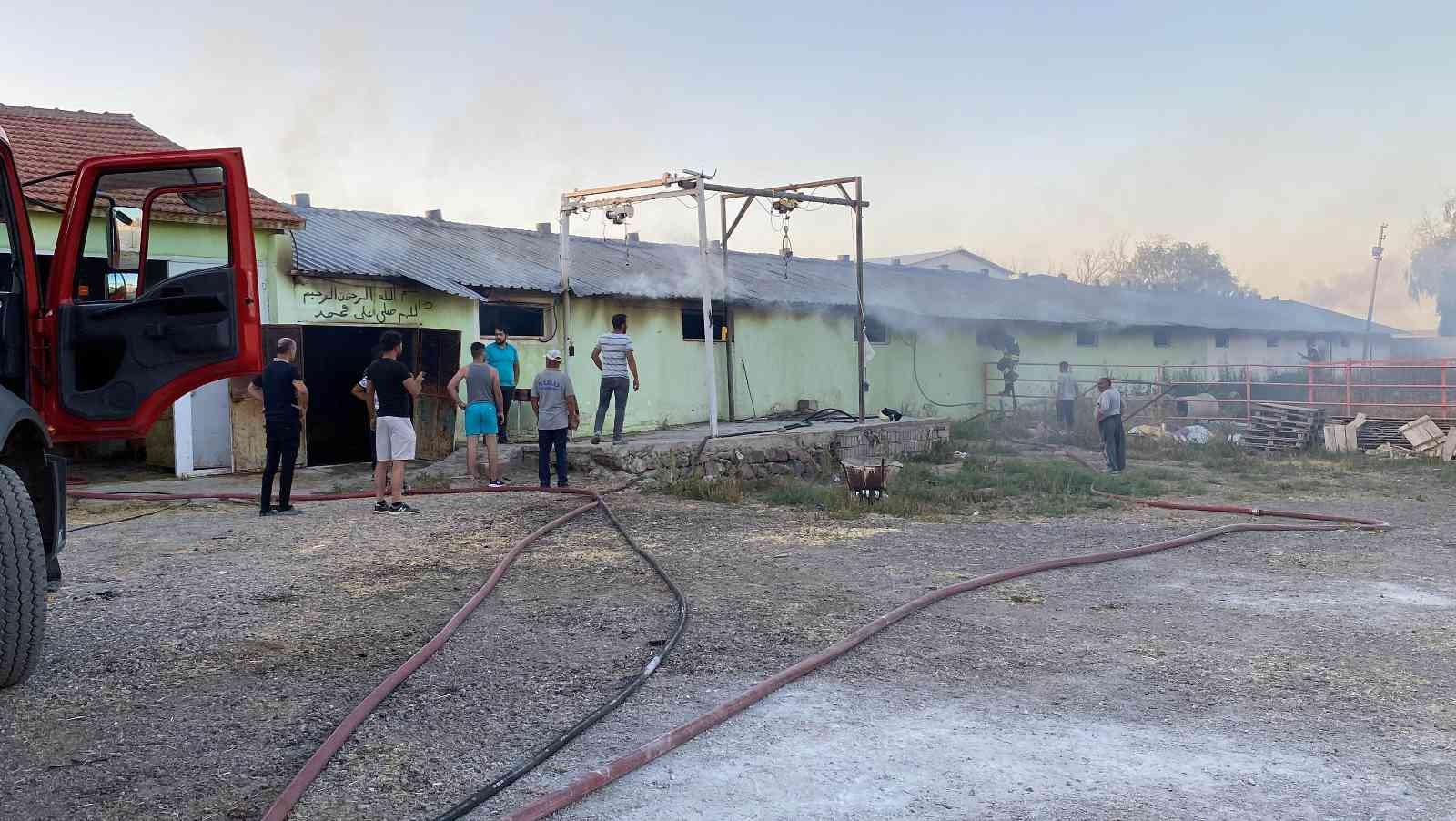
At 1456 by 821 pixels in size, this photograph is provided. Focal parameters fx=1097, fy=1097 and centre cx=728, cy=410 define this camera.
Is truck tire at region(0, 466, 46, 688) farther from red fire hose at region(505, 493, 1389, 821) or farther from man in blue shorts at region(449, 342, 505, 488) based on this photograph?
man in blue shorts at region(449, 342, 505, 488)

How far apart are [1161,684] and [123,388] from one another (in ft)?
16.6

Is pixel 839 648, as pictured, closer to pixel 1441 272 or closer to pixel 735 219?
pixel 735 219

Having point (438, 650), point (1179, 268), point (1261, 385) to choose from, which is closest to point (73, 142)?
point (438, 650)

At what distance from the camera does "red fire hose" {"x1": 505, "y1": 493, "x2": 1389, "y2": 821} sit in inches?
136

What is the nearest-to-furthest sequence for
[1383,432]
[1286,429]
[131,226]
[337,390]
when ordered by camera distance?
[131,226]
[337,390]
[1383,432]
[1286,429]

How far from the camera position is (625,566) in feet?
25.0

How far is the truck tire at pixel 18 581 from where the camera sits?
4316mm

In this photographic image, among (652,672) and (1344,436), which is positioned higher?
(1344,436)

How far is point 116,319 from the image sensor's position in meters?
5.31

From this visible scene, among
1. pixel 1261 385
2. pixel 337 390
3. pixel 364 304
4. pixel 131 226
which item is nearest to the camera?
pixel 131 226

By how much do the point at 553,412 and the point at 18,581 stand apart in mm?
7175

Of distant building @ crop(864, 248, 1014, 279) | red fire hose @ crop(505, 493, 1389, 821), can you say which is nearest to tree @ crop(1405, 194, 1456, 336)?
distant building @ crop(864, 248, 1014, 279)

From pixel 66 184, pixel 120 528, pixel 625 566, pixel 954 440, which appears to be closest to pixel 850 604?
pixel 625 566

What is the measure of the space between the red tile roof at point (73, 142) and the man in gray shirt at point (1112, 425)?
1045cm
